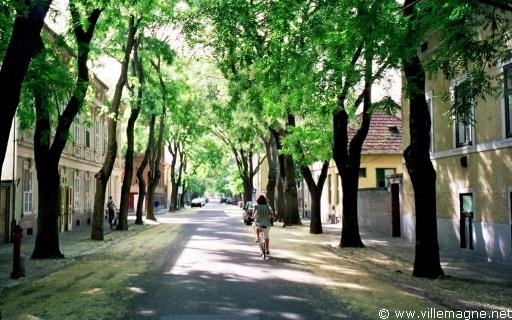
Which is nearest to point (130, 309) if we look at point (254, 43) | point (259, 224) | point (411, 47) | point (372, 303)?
point (372, 303)

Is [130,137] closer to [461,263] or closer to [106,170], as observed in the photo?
[106,170]

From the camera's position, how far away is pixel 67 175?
32.4 metres

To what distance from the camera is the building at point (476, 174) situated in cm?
1555

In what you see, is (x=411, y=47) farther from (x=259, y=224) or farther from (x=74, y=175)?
(x=74, y=175)

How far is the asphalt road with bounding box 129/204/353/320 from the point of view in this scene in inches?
326

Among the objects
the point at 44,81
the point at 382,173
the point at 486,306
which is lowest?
the point at 486,306

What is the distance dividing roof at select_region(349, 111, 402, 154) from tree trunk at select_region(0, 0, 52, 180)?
31170 millimetres

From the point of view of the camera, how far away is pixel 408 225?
2348 centimetres

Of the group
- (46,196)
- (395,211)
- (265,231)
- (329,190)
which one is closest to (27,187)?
(46,196)

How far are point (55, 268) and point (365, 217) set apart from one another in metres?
19.6

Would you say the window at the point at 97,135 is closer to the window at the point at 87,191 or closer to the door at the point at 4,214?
the window at the point at 87,191

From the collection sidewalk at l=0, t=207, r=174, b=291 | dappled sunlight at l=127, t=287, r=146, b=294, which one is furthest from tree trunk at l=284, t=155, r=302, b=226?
dappled sunlight at l=127, t=287, r=146, b=294

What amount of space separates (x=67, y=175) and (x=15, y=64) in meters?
24.8

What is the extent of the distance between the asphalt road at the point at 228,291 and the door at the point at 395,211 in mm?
11141
